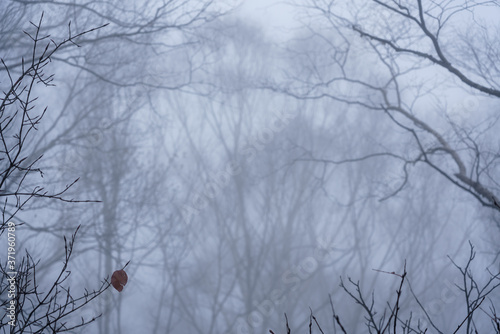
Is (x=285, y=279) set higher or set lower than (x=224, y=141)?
lower

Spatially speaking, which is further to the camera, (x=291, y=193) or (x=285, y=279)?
(x=291, y=193)

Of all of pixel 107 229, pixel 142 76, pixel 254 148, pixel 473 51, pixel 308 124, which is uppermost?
pixel 308 124

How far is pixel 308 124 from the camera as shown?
35.3ft

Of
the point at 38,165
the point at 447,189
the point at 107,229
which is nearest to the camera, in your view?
the point at 38,165

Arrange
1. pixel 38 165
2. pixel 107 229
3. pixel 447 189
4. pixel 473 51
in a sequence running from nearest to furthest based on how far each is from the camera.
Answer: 1. pixel 473 51
2. pixel 38 165
3. pixel 107 229
4. pixel 447 189

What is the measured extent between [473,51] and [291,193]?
20.5 feet

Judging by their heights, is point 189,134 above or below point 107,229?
above

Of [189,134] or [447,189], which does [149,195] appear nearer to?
[189,134]

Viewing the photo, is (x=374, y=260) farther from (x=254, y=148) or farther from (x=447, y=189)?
(x=254, y=148)

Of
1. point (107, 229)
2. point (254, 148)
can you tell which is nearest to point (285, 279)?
point (254, 148)

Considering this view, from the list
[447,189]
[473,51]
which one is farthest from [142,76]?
[447,189]

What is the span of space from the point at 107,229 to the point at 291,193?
5355 mm

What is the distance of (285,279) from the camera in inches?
382

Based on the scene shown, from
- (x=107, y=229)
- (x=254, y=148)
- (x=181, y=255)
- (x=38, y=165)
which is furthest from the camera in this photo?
(x=254, y=148)
